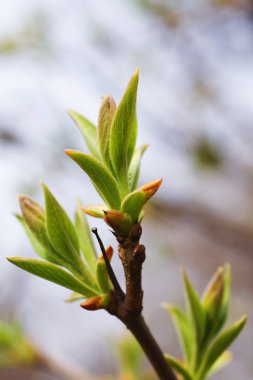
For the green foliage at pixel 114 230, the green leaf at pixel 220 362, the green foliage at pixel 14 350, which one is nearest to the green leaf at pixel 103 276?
the green foliage at pixel 114 230

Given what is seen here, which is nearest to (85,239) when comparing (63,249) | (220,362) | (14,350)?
(63,249)

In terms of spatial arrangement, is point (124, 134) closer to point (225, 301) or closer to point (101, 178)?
point (101, 178)

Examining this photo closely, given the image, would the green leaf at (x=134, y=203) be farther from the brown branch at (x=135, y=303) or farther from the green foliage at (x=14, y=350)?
the green foliage at (x=14, y=350)

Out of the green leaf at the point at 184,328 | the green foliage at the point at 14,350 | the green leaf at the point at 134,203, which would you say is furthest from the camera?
the green foliage at the point at 14,350

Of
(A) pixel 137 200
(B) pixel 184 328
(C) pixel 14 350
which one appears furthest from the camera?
(C) pixel 14 350

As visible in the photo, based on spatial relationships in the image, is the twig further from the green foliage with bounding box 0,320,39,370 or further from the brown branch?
the green foliage with bounding box 0,320,39,370

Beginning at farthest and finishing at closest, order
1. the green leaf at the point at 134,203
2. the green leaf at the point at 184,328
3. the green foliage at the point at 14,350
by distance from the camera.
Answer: the green foliage at the point at 14,350 < the green leaf at the point at 184,328 < the green leaf at the point at 134,203
